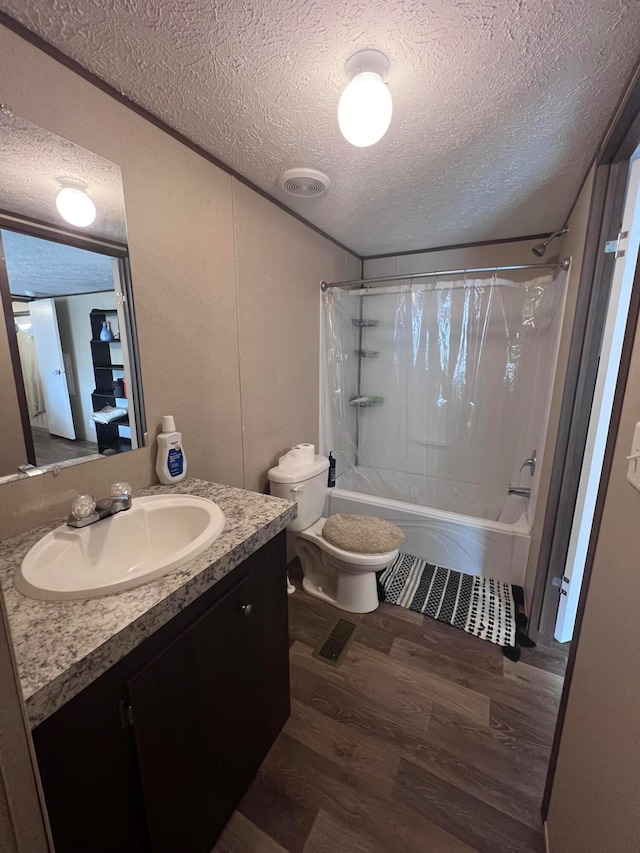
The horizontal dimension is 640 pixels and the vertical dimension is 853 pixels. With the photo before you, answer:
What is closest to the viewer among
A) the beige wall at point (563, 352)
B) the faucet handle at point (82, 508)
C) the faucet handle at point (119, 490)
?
the faucet handle at point (82, 508)

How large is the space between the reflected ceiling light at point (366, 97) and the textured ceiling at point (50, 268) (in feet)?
2.79

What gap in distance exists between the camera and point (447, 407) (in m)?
2.43

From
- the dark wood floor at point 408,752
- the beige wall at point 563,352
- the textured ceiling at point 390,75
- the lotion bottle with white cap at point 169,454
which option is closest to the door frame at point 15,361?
the lotion bottle with white cap at point 169,454

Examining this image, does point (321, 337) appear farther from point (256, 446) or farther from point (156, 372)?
point (156, 372)

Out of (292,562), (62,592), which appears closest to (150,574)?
(62,592)

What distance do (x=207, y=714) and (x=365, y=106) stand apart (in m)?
1.68

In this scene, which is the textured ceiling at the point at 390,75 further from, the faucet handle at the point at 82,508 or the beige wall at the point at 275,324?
the faucet handle at the point at 82,508

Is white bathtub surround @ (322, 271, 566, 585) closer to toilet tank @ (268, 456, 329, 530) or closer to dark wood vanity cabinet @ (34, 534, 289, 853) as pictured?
toilet tank @ (268, 456, 329, 530)

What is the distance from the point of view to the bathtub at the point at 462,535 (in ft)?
6.63

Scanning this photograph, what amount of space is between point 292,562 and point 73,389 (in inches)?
66.3

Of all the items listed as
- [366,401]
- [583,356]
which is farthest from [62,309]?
[366,401]

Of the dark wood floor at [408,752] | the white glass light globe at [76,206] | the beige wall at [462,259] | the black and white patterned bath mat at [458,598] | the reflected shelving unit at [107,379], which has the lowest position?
the dark wood floor at [408,752]

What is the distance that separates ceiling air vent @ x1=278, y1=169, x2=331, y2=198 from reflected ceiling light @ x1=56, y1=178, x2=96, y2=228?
2.70 feet

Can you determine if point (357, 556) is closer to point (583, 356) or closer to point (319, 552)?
point (319, 552)
